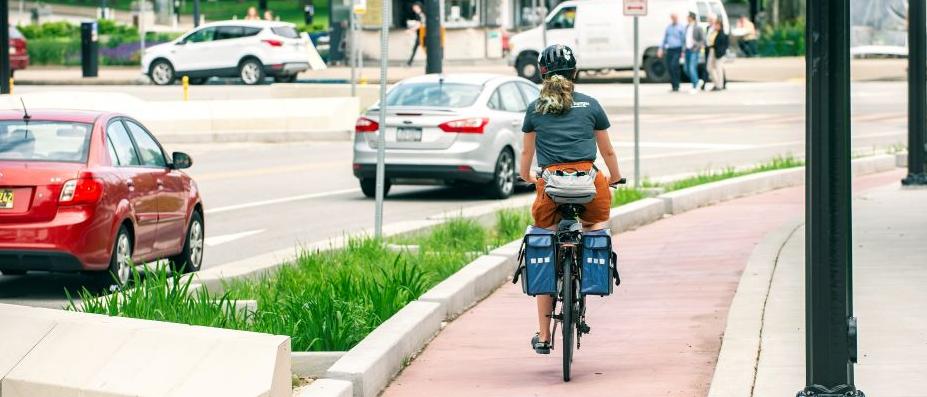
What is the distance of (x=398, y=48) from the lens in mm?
54781

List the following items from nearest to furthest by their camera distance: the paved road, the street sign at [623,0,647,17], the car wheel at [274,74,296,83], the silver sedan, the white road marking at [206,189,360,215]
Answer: the paved road, the street sign at [623,0,647,17], the white road marking at [206,189,360,215], the silver sedan, the car wheel at [274,74,296,83]

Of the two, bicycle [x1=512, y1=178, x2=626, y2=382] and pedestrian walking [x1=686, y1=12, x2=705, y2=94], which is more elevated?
pedestrian walking [x1=686, y1=12, x2=705, y2=94]

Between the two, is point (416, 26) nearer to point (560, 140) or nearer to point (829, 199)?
point (560, 140)

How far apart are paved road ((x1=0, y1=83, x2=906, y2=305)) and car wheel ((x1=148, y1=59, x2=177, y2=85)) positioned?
3218 mm

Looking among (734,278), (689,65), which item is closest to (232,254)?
(734,278)

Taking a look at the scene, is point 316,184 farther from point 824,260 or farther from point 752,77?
point 752,77

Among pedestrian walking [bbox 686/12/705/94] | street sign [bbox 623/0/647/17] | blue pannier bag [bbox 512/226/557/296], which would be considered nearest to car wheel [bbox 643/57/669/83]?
pedestrian walking [bbox 686/12/705/94]

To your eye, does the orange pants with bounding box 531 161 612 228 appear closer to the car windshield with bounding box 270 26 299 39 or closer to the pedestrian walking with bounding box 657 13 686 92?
the pedestrian walking with bounding box 657 13 686 92

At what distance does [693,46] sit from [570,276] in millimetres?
32703

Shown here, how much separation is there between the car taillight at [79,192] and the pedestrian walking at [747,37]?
42.6 m

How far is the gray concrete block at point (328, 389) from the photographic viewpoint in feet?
24.3

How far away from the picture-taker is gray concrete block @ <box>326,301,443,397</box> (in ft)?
25.9

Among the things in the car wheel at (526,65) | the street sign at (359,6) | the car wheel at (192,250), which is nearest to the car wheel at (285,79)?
the car wheel at (526,65)

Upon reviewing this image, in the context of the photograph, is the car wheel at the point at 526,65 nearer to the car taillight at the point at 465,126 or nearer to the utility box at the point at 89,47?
the utility box at the point at 89,47
